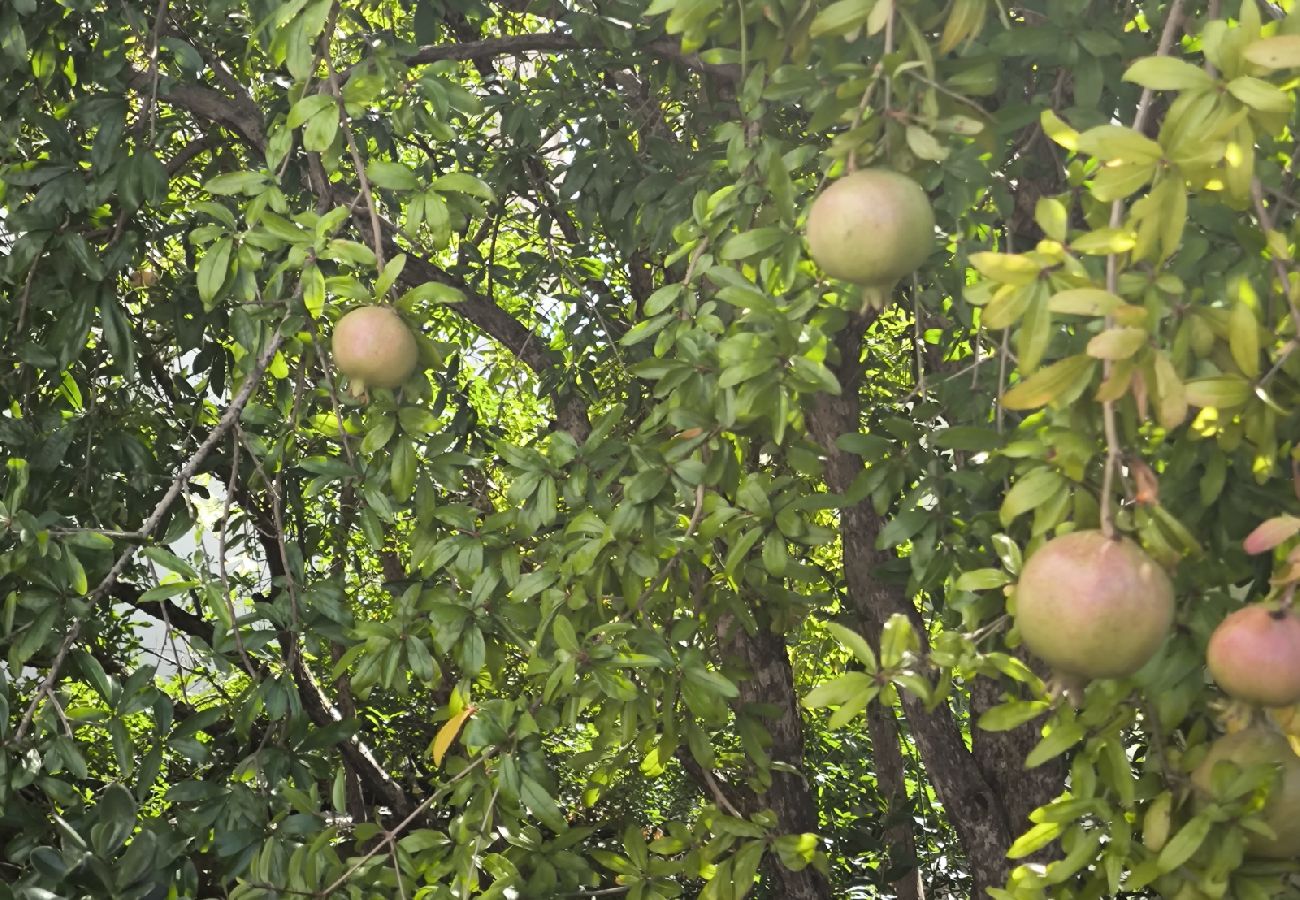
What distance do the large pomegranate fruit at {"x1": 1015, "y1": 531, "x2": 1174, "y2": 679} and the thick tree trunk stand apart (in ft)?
6.05

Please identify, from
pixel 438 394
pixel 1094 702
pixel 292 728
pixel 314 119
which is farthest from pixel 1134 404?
pixel 438 394

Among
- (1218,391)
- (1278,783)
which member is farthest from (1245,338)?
(1278,783)

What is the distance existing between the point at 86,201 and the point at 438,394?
931 mm

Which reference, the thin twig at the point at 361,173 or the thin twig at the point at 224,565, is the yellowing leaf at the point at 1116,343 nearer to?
the thin twig at the point at 361,173

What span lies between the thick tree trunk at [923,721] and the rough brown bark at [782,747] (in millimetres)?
296

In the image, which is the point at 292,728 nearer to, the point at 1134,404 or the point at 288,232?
the point at 288,232

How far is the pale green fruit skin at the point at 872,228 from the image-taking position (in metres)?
1.21

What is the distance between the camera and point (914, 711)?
3006 millimetres

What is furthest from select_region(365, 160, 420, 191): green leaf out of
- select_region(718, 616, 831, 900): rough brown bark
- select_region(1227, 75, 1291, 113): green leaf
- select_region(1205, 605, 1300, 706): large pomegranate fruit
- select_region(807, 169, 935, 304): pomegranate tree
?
select_region(718, 616, 831, 900): rough brown bark

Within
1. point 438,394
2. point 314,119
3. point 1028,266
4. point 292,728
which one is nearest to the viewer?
point 1028,266

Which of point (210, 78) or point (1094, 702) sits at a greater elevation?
point (210, 78)

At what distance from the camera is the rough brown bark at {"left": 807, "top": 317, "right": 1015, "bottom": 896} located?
2.96 metres

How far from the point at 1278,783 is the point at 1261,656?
0.87 ft

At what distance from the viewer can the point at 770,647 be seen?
11.2 feet
